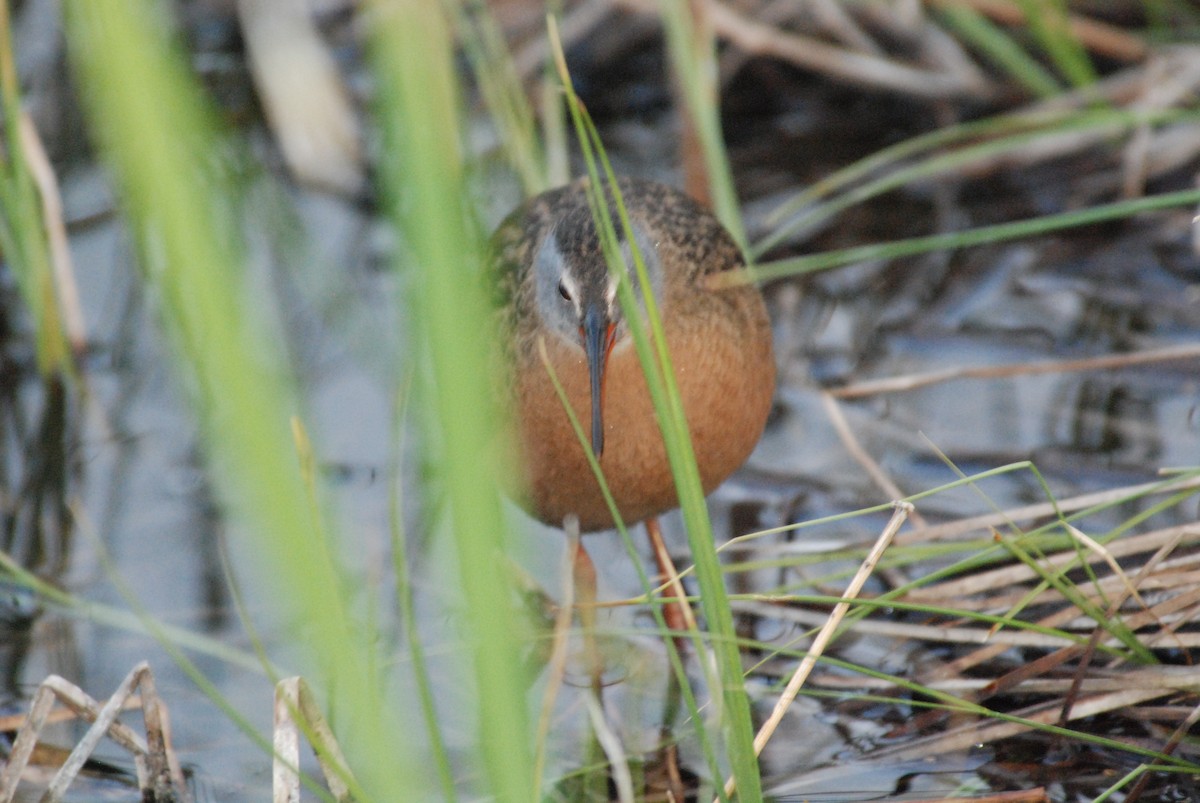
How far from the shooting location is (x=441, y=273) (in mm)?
677

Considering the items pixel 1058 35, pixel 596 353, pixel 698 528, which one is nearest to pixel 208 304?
pixel 698 528

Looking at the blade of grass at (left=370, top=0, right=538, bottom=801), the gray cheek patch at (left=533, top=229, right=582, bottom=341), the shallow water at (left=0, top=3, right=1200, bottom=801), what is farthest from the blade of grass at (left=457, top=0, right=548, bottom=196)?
the blade of grass at (left=370, top=0, right=538, bottom=801)

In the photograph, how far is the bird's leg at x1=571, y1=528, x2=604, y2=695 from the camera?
10.3 feet

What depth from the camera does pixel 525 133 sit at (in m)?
3.87

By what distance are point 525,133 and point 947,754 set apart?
2.09 meters

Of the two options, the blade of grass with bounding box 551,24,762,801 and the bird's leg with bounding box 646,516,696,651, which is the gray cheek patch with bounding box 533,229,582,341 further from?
the blade of grass with bounding box 551,24,762,801

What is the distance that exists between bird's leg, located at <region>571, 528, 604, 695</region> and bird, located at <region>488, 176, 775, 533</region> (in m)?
0.20

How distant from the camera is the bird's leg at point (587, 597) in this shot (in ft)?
10.3

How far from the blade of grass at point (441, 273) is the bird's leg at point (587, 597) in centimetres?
233

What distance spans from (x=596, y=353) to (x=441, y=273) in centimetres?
209

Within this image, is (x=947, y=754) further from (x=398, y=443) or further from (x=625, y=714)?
(x=398, y=443)

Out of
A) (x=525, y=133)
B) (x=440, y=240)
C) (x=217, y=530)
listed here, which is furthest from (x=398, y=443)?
(x=525, y=133)

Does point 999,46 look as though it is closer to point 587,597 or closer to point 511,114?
point 511,114

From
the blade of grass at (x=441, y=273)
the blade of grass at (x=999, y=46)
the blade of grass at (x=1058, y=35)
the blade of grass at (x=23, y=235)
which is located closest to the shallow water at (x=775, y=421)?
the blade of grass at (x=23, y=235)
